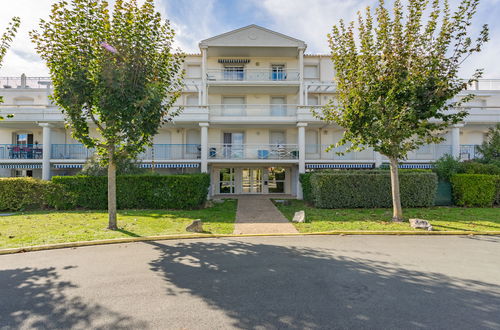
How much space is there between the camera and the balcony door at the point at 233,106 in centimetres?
1844

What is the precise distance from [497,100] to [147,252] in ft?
105

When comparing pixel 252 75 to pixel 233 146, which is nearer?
pixel 233 146

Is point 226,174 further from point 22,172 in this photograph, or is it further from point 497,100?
point 497,100

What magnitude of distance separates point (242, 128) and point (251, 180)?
A: 4.48m

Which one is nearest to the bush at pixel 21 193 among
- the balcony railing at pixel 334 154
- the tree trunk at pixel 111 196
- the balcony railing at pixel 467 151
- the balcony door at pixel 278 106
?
the tree trunk at pixel 111 196

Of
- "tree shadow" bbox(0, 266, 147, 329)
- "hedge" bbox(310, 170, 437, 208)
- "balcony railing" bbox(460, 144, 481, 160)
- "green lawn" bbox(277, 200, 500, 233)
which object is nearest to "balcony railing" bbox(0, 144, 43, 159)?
"tree shadow" bbox(0, 266, 147, 329)

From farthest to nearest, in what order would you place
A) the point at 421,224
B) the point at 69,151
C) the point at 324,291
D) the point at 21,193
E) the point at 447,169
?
the point at 69,151
the point at 447,169
the point at 21,193
the point at 421,224
the point at 324,291

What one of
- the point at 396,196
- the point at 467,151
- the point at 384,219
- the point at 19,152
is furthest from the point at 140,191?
the point at 467,151

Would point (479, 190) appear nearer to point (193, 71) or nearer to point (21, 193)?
point (193, 71)

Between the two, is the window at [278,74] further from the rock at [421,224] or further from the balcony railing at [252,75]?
the rock at [421,224]

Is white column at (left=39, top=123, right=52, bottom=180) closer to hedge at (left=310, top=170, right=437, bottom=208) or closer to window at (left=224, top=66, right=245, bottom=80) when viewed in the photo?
window at (left=224, top=66, right=245, bottom=80)

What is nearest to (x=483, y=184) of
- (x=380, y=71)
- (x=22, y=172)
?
(x=380, y=71)

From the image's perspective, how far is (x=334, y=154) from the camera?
17734 mm

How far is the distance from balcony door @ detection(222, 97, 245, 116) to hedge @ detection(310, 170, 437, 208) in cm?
921
